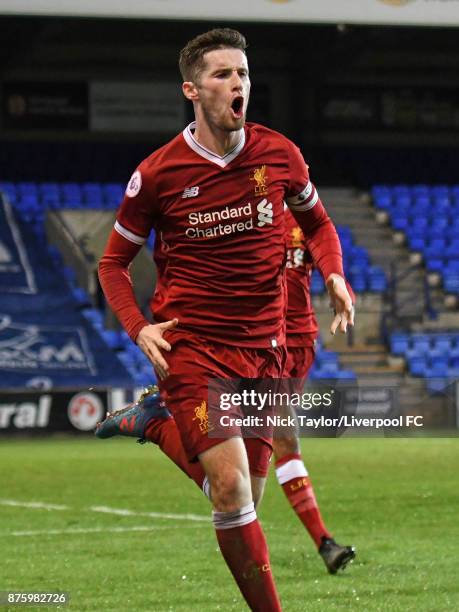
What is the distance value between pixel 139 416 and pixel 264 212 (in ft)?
4.18

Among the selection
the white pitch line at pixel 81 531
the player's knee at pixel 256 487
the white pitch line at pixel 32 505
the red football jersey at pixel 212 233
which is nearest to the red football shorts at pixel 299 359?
the white pitch line at pixel 81 531

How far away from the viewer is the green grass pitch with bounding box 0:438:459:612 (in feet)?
21.5

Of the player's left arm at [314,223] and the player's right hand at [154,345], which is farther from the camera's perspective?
the player's left arm at [314,223]

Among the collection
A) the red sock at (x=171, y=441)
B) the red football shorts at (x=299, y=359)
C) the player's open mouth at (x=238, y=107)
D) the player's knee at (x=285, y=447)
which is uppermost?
the player's open mouth at (x=238, y=107)

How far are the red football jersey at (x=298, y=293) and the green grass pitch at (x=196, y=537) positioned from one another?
51.7 inches

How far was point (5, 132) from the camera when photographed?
2992 centimetres

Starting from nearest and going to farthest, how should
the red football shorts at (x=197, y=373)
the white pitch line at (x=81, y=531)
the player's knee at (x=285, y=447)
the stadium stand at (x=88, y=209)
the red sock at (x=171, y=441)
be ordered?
1. the red football shorts at (x=197, y=373)
2. the red sock at (x=171, y=441)
3. the player's knee at (x=285, y=447)
4. the white pitch line at (x=81, y=531)
5. the stadium stand at (x=88, y=209)

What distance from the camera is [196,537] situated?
8969 mm

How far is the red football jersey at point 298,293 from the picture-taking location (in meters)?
8.08

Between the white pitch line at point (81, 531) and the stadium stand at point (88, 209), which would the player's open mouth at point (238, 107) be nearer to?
the white pitch line at point (81, 531)

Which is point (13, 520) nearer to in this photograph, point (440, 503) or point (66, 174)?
point (440, 503)

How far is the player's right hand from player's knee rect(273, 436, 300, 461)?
3006 millimetres

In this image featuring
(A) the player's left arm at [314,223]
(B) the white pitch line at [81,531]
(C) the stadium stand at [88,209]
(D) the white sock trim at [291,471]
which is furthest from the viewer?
(C) the stadium stand at [88,209]

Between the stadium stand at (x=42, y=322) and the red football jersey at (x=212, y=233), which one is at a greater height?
the red football jersey at (x=212, y=233)
